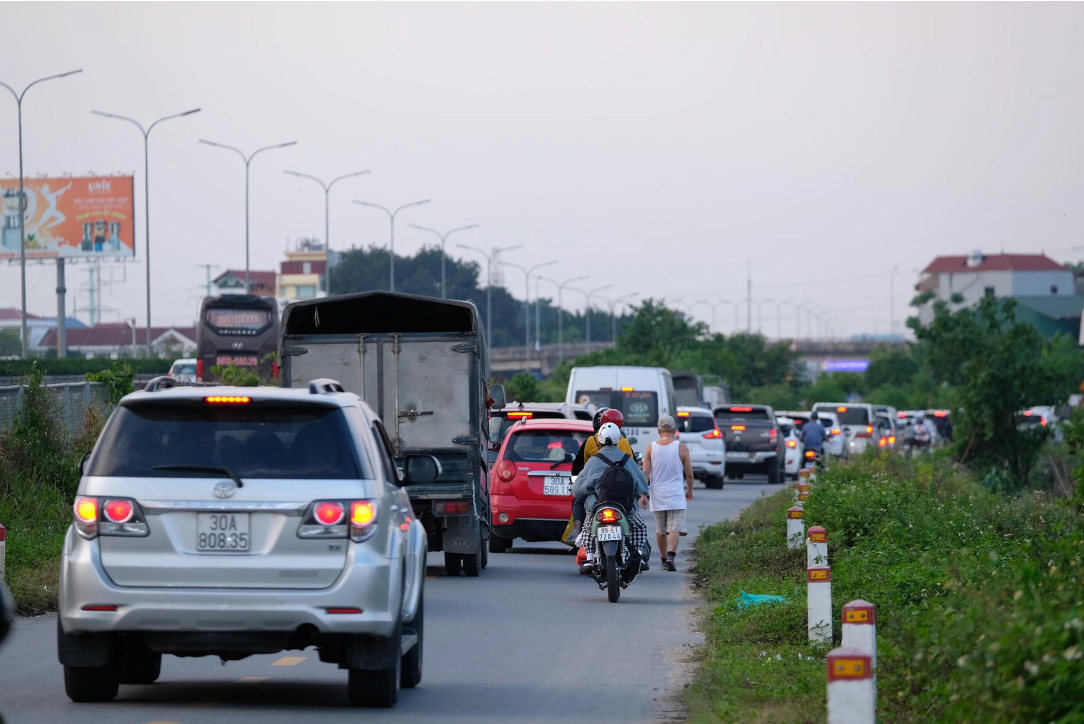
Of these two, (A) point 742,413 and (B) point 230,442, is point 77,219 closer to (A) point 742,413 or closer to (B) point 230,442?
(A) point 742,413

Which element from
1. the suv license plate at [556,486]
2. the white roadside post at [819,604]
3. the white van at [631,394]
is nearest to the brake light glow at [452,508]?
the suv license plate at [556,486]

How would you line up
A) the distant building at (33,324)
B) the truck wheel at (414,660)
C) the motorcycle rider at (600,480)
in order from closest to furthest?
the truck wheel at (414,660)
the motorcycle rider at (600,480)
the distant building at (33,324)

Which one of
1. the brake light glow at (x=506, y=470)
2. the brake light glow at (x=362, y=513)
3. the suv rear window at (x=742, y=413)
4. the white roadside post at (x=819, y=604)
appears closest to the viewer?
the brake light glow at (x=362, y=513)

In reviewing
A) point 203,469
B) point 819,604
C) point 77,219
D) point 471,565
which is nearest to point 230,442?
point 203,469

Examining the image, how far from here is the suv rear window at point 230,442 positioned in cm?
787

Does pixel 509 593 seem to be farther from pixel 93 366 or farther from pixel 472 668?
pixel 93 366

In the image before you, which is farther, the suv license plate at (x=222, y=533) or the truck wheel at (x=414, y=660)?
the truck wheel at (x=414, y=660)

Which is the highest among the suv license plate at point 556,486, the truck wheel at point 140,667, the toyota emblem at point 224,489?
the toyota emblem at point 224,489

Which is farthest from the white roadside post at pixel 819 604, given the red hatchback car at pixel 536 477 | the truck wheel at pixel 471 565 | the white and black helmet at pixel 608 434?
the red hatchback car at pixel 536 477

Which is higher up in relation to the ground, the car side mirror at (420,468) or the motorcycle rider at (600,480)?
the car side mirror at (420,468)

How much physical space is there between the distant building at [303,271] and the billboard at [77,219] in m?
107

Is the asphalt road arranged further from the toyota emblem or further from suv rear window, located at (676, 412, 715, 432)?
suv rear window, located at (676, 412, 715, 432)

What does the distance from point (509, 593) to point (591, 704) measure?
630cm

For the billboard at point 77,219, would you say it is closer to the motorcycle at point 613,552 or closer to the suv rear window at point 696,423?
the suv rear window at point 696,423
